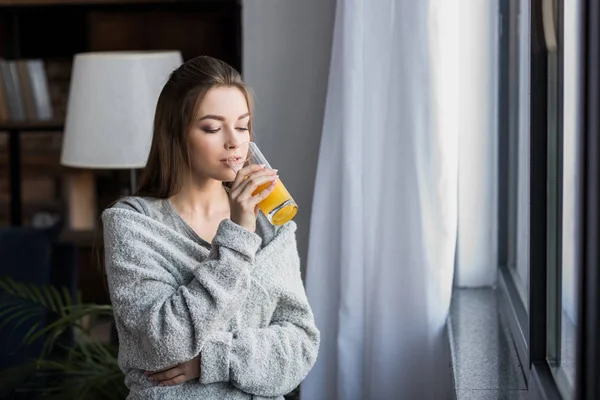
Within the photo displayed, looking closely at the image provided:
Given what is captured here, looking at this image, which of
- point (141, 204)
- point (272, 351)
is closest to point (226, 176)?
point (141, 204)

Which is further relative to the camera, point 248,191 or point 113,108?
point 113,108

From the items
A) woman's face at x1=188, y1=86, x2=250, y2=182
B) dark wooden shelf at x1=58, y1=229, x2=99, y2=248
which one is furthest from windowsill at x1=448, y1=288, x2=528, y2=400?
dark wooden shelf at x1=58, y1=229, x2=99, y2=248

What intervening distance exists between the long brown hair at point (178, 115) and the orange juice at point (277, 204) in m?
0.17

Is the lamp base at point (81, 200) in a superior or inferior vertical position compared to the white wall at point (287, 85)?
inferior

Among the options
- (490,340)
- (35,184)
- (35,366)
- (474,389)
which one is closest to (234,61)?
(35,184)

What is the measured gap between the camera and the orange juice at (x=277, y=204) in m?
1.60

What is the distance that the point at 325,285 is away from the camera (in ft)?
8.05

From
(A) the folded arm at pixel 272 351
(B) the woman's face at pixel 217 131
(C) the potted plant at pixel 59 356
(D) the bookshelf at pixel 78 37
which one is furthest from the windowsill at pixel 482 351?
(D) the bookshelf at pixel 78 37

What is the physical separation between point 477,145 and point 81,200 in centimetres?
234

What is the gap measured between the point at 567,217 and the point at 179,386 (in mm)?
667

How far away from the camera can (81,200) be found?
4430mm

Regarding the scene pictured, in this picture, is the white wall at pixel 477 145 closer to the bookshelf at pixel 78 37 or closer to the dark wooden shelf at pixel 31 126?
the bookshelf at pixel 78 37

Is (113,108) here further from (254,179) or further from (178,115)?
(254,179)

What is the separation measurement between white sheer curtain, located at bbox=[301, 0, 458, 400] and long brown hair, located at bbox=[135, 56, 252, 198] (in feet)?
1.84
